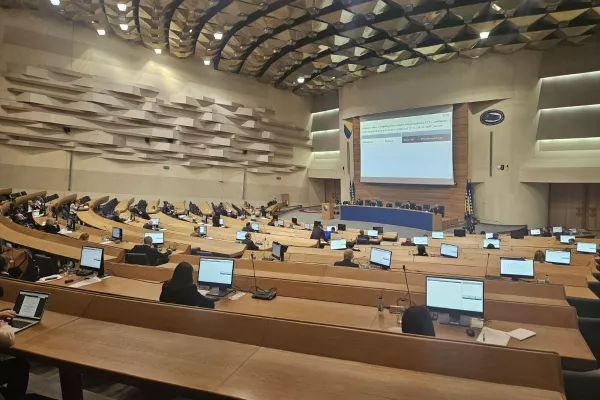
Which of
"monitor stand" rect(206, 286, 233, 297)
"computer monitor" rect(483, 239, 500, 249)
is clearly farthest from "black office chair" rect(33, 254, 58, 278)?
"computer monitor" rect(483, 239, 500, 249)

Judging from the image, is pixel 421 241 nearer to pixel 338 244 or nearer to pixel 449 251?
pixel 449 251

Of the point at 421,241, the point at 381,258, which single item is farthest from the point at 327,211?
the point at 381,258

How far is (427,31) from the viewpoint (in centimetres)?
1367

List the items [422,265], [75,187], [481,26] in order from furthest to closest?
1. [75,187]
2. [481,26]
3. [422,265]

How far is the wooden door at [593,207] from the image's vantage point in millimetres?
15891

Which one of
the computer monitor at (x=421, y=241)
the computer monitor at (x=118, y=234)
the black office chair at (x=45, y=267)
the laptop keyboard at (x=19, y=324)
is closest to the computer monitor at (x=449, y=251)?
the computer monitor at (x=421, y=241)

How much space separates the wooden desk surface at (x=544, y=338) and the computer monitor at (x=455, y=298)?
129 mm

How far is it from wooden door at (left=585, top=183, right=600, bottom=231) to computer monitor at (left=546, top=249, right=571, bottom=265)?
11.6m

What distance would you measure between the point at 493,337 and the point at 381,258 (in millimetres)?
3176

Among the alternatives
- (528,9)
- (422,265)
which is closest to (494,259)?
(422,265)

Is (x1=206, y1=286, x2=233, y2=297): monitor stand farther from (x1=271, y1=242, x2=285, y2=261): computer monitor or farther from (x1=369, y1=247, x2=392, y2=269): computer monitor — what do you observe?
(x1=369, y1=247, x2=392, y2=269): computer monitor

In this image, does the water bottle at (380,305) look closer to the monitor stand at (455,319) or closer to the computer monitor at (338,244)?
the monitor stand at (455,319)

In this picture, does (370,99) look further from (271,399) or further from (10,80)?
(271,399)

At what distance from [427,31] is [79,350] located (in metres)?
14.4
